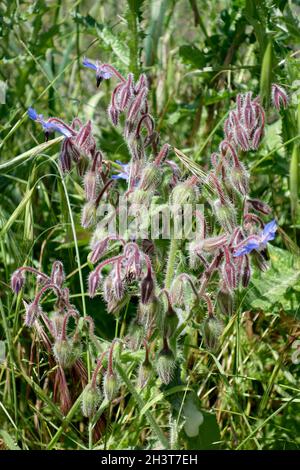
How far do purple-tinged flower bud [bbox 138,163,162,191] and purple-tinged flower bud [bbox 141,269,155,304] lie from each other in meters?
0.22

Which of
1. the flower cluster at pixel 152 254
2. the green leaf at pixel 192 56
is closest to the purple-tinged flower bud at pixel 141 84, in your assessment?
the flower cluster at pixel 152 254

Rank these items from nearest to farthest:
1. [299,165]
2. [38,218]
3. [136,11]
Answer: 1. [299,165]
2. [136,11]
3. [38,218]

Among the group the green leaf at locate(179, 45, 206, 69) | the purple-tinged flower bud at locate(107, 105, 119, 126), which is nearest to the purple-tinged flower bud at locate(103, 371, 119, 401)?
the purple-tinged flower bud at locate(107, 105, 119, 126)

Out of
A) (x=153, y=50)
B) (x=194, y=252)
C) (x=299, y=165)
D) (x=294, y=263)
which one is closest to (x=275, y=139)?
(x=153, y=50)

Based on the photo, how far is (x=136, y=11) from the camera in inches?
94.1

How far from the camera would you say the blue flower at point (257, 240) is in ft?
4.99

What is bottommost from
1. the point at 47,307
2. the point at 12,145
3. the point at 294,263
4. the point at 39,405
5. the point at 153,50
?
the point at 39,405

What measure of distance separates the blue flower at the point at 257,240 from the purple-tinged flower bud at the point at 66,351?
1.33 ft

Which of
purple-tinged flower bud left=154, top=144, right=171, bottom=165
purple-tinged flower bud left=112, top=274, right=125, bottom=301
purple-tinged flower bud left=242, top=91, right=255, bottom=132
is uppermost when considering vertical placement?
purple-tinged flower bud left=242, top=91, right=255, bottom=132

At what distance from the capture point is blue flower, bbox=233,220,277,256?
4.99 ft

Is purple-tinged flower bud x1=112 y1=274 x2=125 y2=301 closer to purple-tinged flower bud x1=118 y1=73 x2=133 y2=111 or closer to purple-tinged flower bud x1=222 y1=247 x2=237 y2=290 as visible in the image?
purple-tinged flower bud x1=222 y1=247 x2=237 y2=290

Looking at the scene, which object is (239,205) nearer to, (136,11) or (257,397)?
(257,397)

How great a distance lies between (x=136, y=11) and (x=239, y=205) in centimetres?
86

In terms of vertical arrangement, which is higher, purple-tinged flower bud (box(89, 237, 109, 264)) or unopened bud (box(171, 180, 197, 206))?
unopened bud (box(171, 180, 197, 206))
